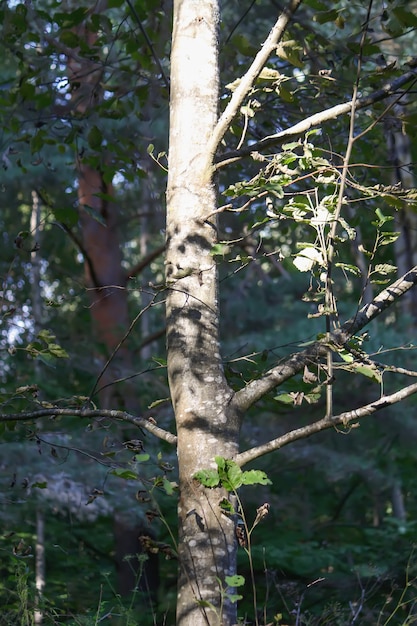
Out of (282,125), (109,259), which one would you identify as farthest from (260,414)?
(282,125)

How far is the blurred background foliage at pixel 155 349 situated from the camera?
3266 mm

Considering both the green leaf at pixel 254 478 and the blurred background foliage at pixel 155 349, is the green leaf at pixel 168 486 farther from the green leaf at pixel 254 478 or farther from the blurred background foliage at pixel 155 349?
the green leaf at pixel 254 478

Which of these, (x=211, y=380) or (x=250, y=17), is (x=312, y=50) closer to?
(x=211, y=380)

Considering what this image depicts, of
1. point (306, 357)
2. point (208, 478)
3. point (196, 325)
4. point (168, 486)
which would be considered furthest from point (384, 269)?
point (168, 486)

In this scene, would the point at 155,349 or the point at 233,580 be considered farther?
the point at 155,349

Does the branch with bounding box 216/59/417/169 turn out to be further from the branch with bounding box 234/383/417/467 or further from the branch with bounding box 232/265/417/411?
the branch with bounding box 234/383/417/467

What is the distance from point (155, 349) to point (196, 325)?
15.3 metres

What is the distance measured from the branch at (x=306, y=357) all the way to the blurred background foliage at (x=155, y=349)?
3.5 inches

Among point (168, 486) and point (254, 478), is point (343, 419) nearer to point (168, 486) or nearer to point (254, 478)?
point (254, 478)

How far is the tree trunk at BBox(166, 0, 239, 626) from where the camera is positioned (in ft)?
8.34

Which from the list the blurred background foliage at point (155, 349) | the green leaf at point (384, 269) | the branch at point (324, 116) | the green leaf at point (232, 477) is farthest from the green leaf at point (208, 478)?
the branch at point (324, 116)

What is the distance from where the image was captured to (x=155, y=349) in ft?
59.3

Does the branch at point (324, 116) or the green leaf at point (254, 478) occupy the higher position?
the branch at point (324, 116)

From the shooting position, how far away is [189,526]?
8.47 feet
